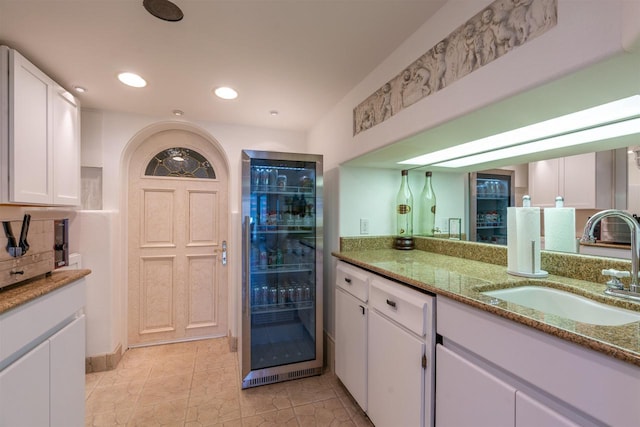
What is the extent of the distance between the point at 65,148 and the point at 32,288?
1.19m

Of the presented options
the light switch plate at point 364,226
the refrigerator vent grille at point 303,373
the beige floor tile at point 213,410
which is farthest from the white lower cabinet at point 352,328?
the beige floor tile at point 213,410

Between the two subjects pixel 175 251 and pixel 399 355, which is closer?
pixel 399 355

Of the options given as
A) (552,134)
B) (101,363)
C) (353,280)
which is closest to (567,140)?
(552,134)

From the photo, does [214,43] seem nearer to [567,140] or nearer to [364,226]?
[364,226]

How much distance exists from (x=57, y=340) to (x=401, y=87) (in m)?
2.04

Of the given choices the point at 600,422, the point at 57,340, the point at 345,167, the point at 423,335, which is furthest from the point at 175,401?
the point at 600,422

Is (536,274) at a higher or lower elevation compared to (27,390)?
higher

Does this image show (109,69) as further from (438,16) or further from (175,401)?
(175,401)

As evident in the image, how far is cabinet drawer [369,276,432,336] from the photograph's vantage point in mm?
1166

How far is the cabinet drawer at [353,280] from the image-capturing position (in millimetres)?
1615

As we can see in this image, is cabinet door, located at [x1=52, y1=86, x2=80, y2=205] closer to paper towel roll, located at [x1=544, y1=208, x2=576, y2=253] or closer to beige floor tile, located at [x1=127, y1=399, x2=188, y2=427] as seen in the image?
beige floor tile, located at [x1=127, y1=399, x2=188, y2=427]

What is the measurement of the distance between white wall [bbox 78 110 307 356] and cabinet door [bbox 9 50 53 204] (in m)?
0.64

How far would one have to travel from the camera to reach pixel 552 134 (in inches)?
47.8

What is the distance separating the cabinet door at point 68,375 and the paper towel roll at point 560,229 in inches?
92.7
